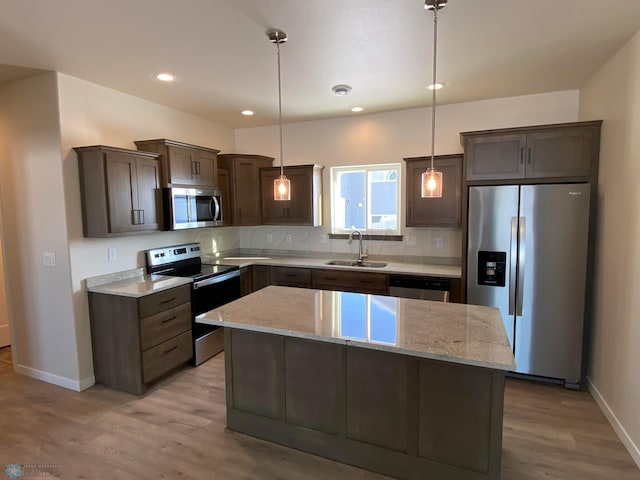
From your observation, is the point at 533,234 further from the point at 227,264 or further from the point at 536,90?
the point at 227,264

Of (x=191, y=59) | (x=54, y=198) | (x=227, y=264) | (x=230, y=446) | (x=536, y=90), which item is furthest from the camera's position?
(x=227, y=264)

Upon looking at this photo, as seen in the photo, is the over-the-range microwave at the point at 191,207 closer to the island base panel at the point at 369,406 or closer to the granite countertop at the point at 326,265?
the granite countertop at the point at 326,265

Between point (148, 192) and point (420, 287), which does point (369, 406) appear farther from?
point (148, 192)

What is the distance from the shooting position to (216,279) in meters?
3.84

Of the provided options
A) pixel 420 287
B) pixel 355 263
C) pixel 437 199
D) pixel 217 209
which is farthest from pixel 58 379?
pixel 437 199

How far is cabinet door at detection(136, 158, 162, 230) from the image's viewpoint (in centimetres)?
328

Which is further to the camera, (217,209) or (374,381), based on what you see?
(217,209)

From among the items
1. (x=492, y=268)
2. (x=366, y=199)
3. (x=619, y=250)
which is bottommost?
(x=492, y=268)

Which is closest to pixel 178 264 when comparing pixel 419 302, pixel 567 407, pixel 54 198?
pixel 54 198

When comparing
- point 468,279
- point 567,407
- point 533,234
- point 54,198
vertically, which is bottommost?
point 567,407

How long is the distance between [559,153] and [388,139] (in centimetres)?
184

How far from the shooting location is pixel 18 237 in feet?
10.8

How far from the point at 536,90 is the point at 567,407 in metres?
2.92

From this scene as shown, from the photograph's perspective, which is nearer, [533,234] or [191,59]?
[191,59]
